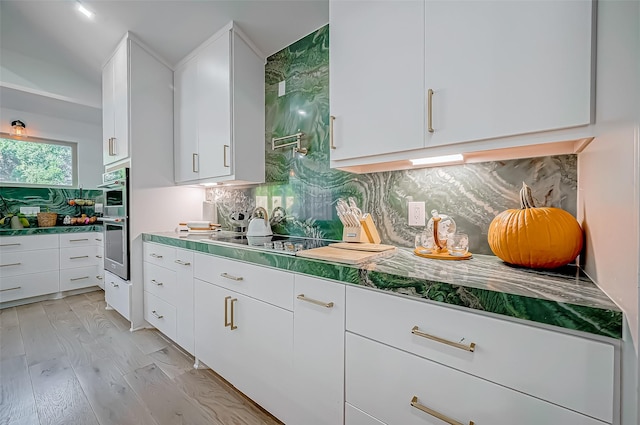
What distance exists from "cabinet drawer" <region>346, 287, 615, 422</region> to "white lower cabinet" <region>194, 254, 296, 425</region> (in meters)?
0.53

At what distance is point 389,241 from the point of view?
1564mm

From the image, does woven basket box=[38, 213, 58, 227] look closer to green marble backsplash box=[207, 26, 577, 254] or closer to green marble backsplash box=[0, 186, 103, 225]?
green marble backsplash box=[0, 186, 103, 225]

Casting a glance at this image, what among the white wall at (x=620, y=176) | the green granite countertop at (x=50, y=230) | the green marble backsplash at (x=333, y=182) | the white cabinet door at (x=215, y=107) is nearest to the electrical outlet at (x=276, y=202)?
the green marble backsplash at (x=333, y=182)

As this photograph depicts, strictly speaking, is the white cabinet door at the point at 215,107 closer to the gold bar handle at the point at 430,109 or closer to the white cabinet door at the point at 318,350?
the white cabinet door at the point at 318,350

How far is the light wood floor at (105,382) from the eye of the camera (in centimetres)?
142

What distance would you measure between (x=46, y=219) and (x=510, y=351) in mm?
4881

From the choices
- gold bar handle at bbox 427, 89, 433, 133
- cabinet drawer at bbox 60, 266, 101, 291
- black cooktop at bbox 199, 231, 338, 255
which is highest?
gold bar handle at bbox 427, 89, 433, 133

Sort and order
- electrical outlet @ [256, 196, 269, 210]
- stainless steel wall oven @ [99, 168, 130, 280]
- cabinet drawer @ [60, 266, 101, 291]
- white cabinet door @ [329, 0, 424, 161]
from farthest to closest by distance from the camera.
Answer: cabinet drawer @ [60, 266, 101, 291] < stainless steel wall oven @ [99, 168, 130, 280] < electrical outlet @ [256, 196, 269, 210] < white cabinet door @ [329, 0, 424, 161]

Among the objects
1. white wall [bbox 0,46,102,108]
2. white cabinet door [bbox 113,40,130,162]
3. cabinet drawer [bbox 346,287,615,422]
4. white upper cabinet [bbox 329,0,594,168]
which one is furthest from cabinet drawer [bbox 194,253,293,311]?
white wall [bbox 0,46,102,108]

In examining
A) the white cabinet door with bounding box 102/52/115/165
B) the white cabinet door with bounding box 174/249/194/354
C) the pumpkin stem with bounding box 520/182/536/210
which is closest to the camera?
the pumpkin stem with bounding box 520/182/536/210

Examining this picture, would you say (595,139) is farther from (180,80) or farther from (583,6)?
(180,80)

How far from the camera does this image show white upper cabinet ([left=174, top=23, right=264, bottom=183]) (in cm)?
206

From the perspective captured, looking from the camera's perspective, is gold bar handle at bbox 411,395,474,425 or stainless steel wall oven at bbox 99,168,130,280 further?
stainless steel wall oven at bbox 99,168,130,280

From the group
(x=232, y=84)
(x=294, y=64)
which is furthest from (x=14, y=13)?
(x=294, y=64)
